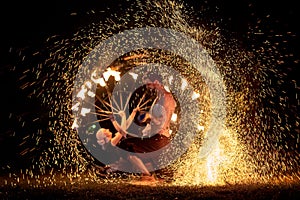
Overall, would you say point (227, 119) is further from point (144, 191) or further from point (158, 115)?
point (144, 191)

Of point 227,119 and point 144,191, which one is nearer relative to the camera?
point 144,191

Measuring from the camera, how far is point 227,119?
8.25 m

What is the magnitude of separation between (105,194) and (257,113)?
6323 mm

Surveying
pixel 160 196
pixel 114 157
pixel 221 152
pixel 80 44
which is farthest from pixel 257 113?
pixel 160 196

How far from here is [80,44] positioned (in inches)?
355

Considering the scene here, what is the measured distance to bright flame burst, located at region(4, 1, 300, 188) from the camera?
682cm

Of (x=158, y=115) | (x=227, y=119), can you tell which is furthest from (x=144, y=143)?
(x=227, y=119)

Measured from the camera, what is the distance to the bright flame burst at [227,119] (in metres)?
6.82

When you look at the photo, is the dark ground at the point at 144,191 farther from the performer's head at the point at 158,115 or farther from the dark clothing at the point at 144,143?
the performer's head at the point at 158,115

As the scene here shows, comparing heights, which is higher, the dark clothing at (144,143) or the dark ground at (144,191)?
the dark clothing at (144,143)

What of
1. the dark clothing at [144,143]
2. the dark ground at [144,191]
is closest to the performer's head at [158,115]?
the dark clothing at [144,143]

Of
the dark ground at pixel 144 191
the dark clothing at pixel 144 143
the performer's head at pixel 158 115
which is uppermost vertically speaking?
the performer's head at pixel 158 115

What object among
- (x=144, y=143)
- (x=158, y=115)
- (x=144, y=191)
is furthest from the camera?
(x=144, y=143)

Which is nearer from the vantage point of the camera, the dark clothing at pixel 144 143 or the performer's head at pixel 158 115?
the dark clothing at pixel 144 143
